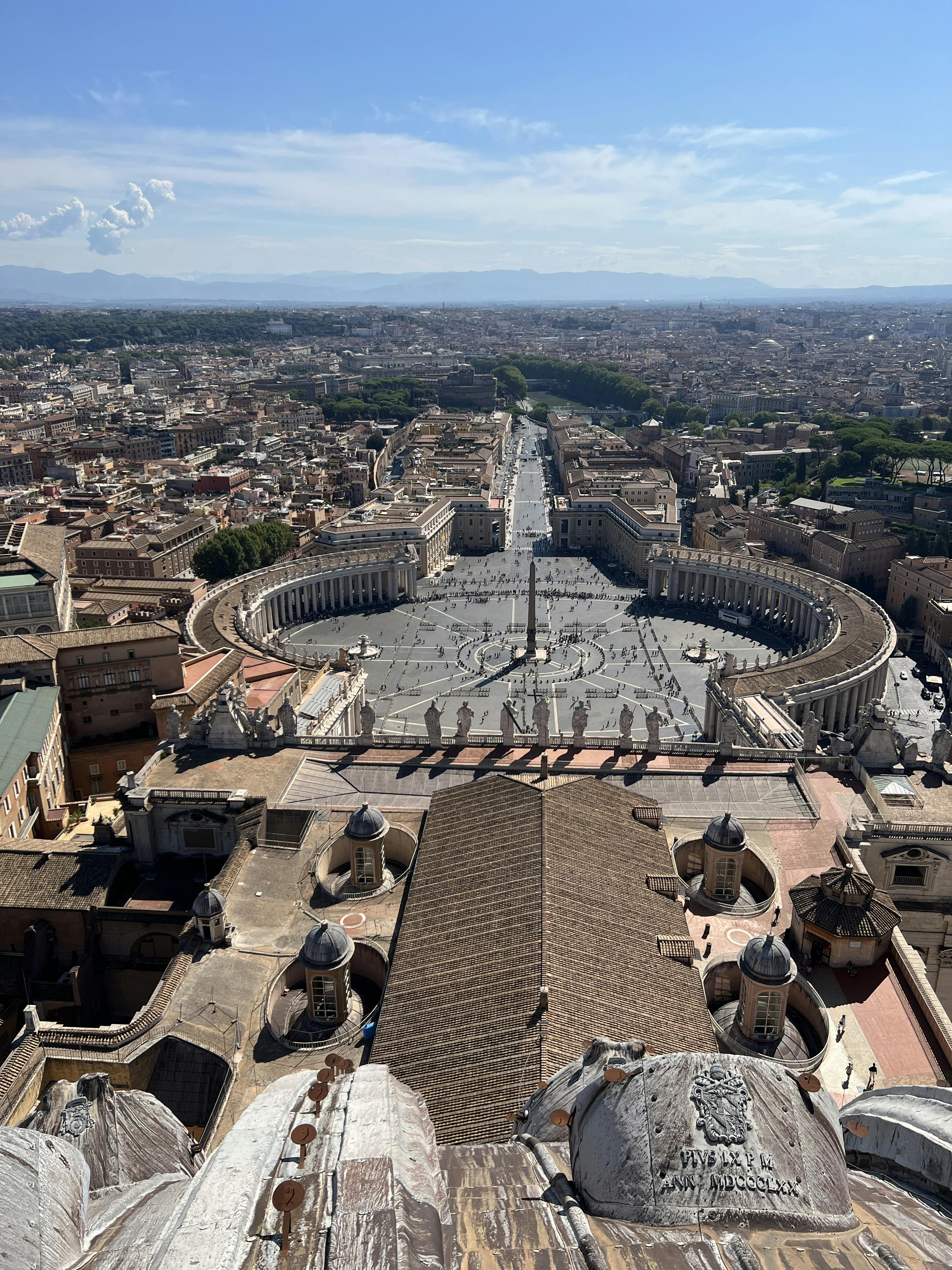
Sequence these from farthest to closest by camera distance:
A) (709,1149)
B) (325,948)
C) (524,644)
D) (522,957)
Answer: (524,644)
(325,948)
(522,957)
(709,1149)

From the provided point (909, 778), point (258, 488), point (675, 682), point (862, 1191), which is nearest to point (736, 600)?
point (675, 682)

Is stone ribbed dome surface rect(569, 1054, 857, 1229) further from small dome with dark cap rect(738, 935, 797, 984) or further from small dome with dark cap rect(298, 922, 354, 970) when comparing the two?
small dome with dark cap rect(298, 922, 354, 970)

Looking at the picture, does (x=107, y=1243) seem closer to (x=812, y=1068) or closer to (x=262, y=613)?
(x=812, y=1068)

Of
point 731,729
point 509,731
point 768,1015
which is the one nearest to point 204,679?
point 509,731

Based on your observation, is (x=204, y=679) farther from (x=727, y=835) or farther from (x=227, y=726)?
(x=727, y=835)

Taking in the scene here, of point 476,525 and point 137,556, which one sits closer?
point 137,556

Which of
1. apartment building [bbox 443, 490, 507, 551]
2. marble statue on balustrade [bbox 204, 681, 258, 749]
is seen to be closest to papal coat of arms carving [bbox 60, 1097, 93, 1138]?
marble statue on balustrade [bbox 204, 681, 258, 749]
